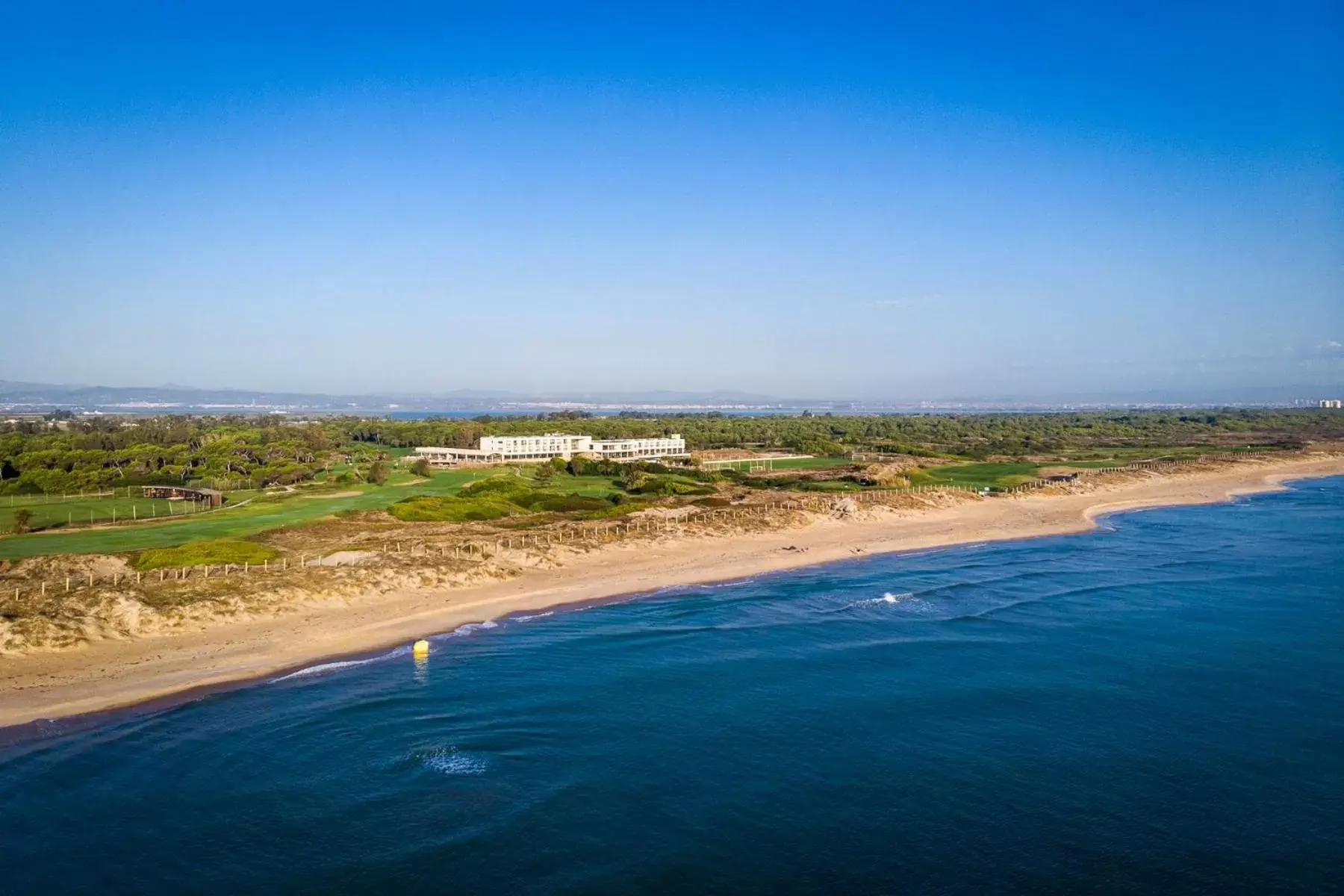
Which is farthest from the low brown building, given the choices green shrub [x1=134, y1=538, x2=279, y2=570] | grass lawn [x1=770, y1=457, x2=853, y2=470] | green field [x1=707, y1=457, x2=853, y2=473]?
grass lawn [x1=770, y1=457, x2=853, y2=470]

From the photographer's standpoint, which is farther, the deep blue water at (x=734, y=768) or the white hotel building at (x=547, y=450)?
the white hotel building at (x=547, y=450)

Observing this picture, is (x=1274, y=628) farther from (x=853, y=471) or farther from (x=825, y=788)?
(x=853, y=471)

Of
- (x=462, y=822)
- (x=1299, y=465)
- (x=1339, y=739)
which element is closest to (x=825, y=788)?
(x=462, y=822)

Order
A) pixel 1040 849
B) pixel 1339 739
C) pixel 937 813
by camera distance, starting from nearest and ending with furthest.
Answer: pixel 1040 849, pixel 937 813, pixel 1339 739

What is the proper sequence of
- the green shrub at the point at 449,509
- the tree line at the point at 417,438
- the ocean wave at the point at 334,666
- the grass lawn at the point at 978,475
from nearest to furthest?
the ocean wave at the point at 334,666
the green shrub at the point at 449,509
the tree line at the point at 417,438
the grass lawn at the point at 978,475

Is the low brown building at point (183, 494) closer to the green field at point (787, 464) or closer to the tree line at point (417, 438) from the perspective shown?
the tree line at point (417, 438)

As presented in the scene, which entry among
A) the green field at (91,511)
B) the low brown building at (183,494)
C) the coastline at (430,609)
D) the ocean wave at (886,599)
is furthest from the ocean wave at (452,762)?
the low brown building at (183,494)

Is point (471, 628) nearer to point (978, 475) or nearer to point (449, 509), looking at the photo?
point (449, 509)
